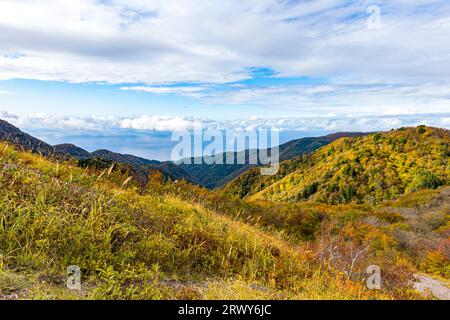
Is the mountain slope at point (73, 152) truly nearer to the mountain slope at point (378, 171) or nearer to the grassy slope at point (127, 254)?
the grassy slope at point (127, 254)

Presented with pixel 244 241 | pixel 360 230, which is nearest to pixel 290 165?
pixel 360 230

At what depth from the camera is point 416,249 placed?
79.5ft

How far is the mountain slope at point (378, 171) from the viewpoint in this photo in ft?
271

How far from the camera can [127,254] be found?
15.5ft

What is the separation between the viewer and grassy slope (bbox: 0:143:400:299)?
3975 millimetres

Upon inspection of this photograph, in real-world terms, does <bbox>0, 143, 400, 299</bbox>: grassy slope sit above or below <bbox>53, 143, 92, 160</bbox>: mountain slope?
below

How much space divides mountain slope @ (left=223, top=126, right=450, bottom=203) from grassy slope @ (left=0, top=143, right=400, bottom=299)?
268 feet

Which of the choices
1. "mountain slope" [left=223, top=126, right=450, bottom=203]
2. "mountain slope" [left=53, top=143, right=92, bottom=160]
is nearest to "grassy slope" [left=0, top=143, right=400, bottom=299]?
"mountain slope" [left=53, top=143, right=92, bottom=160]

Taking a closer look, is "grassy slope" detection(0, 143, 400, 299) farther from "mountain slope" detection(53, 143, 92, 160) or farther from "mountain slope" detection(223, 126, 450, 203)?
"mountain slope" detection(223, 126, 450, 203)

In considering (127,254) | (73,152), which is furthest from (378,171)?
(127,254)

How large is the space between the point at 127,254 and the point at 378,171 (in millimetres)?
98058

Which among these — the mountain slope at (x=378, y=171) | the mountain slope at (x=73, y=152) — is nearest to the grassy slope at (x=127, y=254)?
the mountain slope at (x=73, y=152)
